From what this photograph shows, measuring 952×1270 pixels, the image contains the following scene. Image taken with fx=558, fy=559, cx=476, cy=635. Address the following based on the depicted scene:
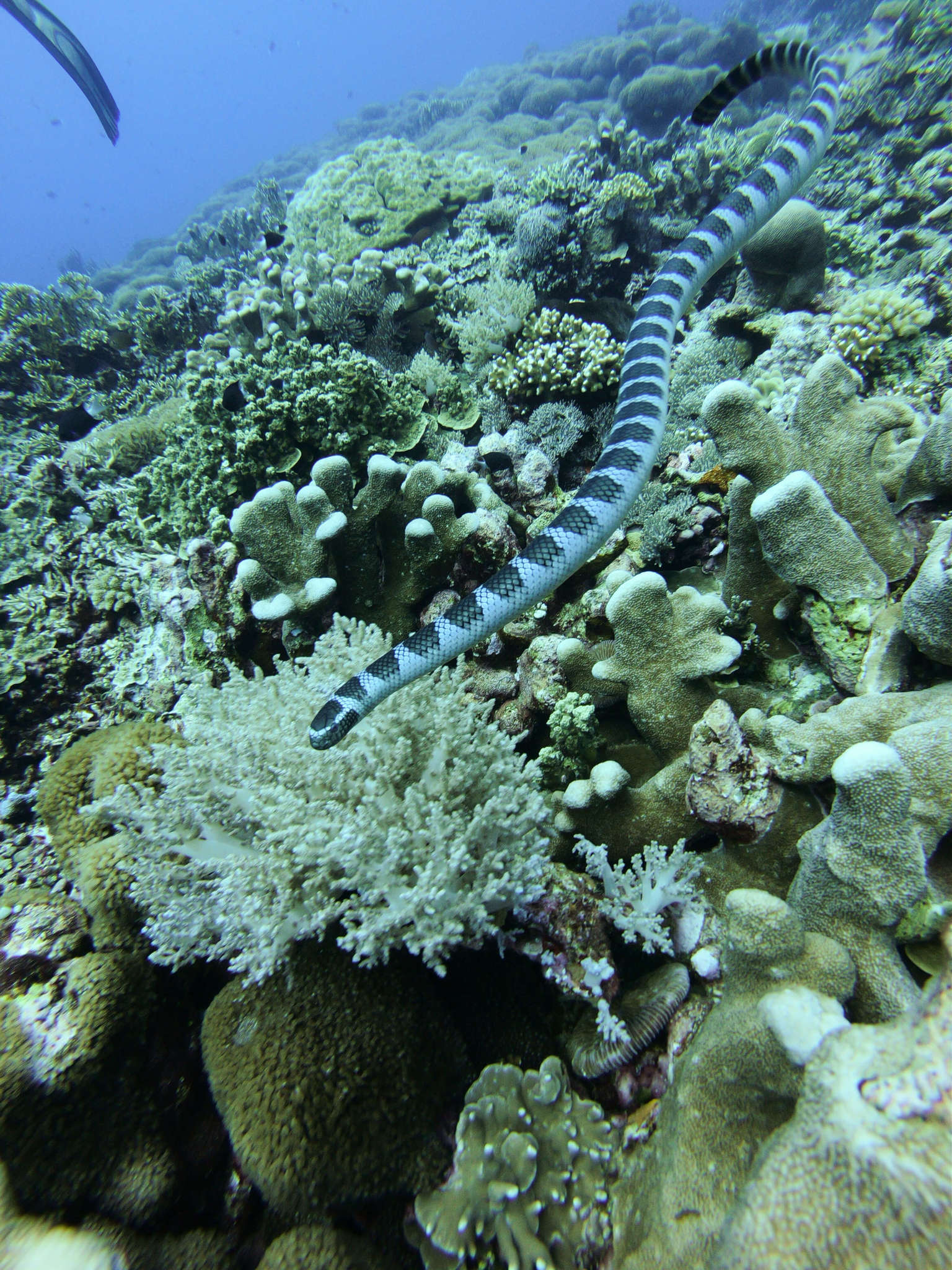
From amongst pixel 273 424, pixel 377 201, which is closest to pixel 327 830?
pixel 273 424

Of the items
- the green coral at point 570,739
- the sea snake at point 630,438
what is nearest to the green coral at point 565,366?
the sea snake at point 630,438

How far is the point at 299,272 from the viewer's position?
19.0ft

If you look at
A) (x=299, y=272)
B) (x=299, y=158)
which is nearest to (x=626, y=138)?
(x=299, y=272)

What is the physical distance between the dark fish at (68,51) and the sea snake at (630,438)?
9.03m

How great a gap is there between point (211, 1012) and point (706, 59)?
2477cm

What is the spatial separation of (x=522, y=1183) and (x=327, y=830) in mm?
1143

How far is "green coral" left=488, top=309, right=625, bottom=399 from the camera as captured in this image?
4.08 meters

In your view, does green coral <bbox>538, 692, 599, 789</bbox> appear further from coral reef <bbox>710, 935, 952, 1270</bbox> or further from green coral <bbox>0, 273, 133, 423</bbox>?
green coral <bbox>0, 273, 133, 423</bbox>

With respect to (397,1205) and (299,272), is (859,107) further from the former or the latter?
(397,1205)

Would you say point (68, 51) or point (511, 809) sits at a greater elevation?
point (68, 51)

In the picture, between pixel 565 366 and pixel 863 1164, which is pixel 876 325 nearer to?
pixel 565 366

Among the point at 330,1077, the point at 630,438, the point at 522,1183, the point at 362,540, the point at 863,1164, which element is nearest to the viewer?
the point at 863,1164

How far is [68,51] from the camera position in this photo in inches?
311

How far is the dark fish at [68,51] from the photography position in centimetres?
787
